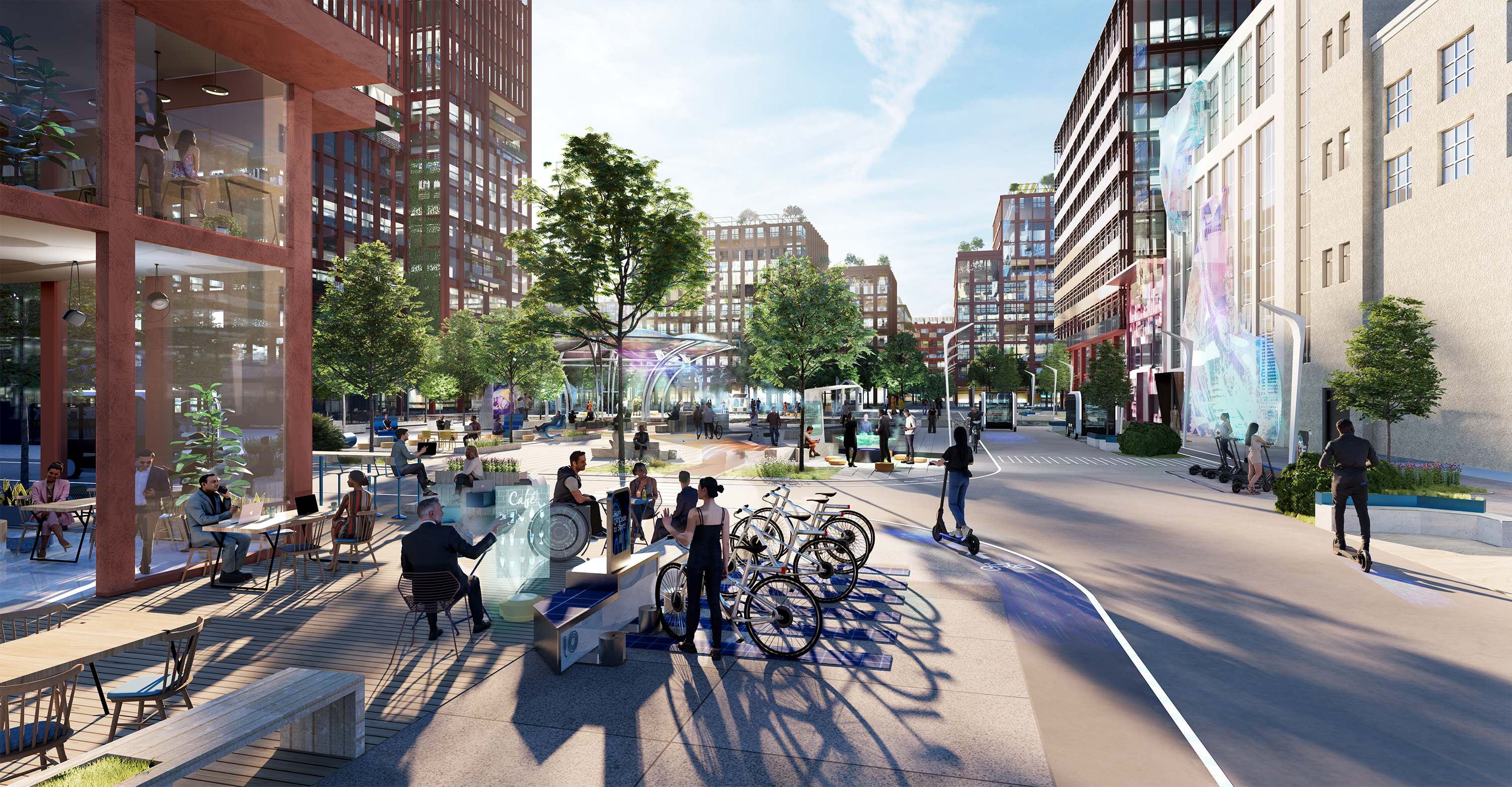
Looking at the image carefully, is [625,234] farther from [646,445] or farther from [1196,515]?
[1196,515]

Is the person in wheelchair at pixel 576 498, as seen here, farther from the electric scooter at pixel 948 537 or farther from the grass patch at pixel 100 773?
the grass patch at pixel 100 773

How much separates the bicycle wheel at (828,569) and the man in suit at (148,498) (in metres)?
8.21

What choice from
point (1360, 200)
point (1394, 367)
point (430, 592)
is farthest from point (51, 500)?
point (1360, 200)

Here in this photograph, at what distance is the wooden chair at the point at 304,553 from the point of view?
9305mm

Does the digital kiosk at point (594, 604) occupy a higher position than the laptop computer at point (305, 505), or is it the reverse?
the laptop computer at point (305, 505)

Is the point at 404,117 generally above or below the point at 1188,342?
above

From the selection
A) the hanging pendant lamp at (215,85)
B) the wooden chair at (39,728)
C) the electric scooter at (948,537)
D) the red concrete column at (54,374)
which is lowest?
the electric scooter at (948,537)

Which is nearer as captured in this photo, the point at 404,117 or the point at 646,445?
the point at 646,445

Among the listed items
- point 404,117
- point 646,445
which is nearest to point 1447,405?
point 646,445

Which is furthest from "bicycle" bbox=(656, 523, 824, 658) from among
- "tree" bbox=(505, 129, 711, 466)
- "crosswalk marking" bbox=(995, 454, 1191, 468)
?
"crosswalk marking" bbox=(995, 454, 1191, 468)

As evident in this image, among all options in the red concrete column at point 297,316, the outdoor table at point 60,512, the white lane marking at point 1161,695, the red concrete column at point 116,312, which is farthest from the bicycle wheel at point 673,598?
the outdoor table at point 60,512

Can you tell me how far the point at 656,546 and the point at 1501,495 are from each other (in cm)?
1928

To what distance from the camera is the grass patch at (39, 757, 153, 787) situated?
3922mm

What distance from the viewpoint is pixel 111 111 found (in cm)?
865
